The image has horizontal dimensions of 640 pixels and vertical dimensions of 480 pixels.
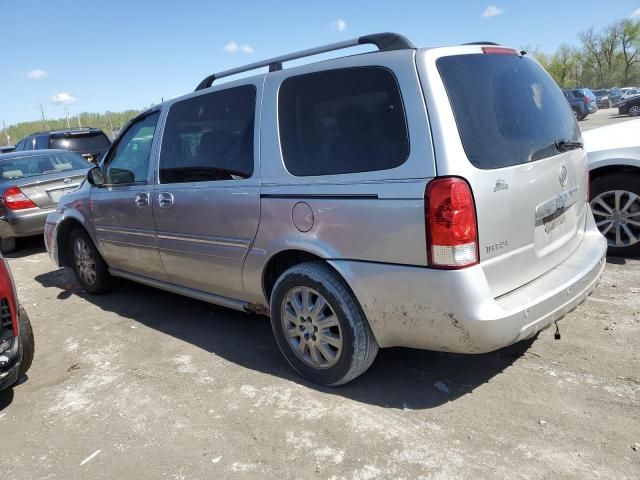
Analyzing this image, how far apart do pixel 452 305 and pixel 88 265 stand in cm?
425

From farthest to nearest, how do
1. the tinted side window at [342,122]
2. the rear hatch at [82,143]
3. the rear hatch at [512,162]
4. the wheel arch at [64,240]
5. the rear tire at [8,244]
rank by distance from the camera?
the rear hatch at [82,143], the rear tire at [8,244], the wheel arch at [64,240], the tinted side window at [342,122], the rear hatch at [512,162]

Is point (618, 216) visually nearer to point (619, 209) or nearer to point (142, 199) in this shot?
point (619, 209)

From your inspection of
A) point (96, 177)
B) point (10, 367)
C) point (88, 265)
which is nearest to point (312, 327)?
point (10, 367)

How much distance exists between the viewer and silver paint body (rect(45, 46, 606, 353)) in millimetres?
2559

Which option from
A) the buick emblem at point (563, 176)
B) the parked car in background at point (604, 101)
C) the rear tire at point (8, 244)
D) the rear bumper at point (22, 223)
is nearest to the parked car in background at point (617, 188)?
the buick emblem at point (563, 176)

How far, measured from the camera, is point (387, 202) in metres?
2.65

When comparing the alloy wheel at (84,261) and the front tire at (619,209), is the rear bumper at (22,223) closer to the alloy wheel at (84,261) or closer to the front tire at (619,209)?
the alloy wheel at (84,261)

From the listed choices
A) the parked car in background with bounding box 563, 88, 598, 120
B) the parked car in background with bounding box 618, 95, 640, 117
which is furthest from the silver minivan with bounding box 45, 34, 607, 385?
the parked car in background with bounding box 618, 95, 640, 117

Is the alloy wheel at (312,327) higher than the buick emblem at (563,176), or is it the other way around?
the buick emblem at (563,176)

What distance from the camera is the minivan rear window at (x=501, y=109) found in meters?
2.63

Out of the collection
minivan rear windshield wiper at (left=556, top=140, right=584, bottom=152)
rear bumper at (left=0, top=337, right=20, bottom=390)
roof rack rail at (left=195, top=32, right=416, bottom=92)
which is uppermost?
roof rack rail at (left=195, top=32, right=416, bottom=92)

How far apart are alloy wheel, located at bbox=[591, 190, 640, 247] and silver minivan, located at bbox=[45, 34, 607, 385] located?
65.9 inches

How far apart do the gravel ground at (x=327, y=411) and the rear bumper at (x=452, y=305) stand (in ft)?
1.45

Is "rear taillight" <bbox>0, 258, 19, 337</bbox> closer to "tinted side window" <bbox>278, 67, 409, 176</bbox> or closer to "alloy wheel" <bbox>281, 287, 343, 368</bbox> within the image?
"alloy wheel" <bbox>281, 287, 343, 368</bbox>
